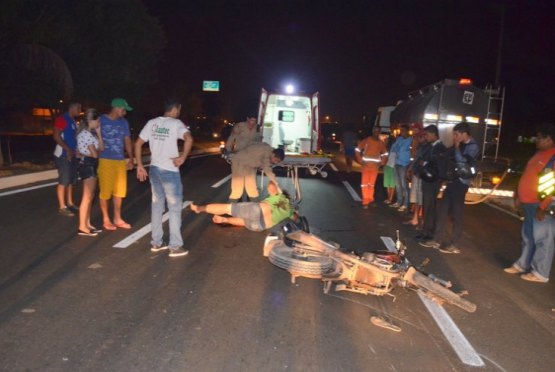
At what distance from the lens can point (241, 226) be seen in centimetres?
770

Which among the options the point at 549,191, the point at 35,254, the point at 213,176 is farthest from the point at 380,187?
the point at 35,254

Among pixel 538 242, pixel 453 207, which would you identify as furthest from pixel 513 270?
pixel 453 207

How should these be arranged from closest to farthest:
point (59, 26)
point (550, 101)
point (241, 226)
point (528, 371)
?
point (528, 371)
point (241, 226)
point (59, 26)
point (550, 101)

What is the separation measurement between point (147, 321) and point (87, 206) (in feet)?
10.3

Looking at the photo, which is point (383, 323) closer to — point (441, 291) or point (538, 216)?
point (441, 291)

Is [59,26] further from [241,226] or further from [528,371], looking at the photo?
[528,371]

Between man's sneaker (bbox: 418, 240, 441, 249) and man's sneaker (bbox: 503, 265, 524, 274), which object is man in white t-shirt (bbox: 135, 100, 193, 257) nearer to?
man's sneaker (bbox: 418, 240, 441, 249)

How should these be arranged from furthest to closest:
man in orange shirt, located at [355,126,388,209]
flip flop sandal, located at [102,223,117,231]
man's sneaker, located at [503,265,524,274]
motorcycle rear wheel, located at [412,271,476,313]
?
man in orange shirt, located at [355,126,388,209], flip flop sandal, located at [102,223,117,231], man's sneaker, located at [503,265,524,274], motorcycle rear wheel, located at [412,271,476,313]

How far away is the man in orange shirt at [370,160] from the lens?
32.7 ft

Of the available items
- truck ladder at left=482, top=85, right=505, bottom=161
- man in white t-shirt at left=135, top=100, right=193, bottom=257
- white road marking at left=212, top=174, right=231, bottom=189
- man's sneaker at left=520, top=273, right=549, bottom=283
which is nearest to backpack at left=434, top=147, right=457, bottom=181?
man's sneaker at left=520, top=273, right=549, bottom=283

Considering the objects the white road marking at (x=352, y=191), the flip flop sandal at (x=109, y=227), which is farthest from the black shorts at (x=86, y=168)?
the white road marking at (x=352, y=191)

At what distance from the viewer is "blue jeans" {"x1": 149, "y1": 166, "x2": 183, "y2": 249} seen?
19.3 feet

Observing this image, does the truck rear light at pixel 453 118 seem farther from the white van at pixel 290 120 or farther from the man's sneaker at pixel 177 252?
the man's sneaker at pixel 177 252

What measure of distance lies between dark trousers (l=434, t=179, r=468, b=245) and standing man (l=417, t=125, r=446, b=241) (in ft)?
0.79
